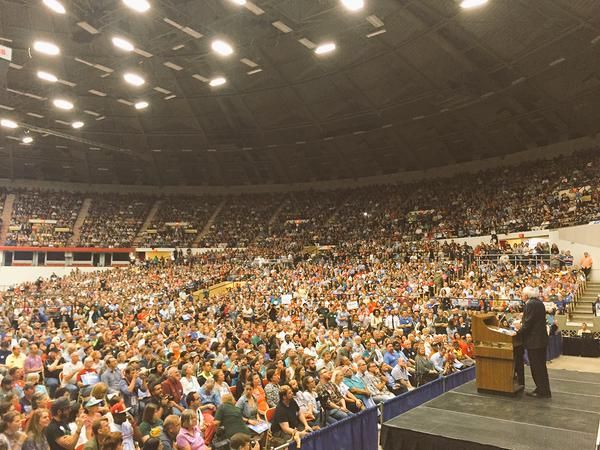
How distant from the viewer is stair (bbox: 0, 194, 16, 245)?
36.7 meters

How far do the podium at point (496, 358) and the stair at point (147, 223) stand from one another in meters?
37.1

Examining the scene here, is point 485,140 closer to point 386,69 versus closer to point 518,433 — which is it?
point 386,69

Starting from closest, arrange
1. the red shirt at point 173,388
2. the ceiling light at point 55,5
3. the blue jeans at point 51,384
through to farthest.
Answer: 1. the red shirt at point 173,388
2. the blue jeans at point 51,384
3. the ceiling light at point 55,5

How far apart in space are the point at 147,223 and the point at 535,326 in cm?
3951

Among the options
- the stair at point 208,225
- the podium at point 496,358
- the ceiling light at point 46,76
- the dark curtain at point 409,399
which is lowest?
the dark curtain at point 409,399

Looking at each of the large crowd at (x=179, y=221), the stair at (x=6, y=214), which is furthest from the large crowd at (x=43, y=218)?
the large crowd at (x=179, y=221)

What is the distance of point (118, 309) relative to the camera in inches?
839

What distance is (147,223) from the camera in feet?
139

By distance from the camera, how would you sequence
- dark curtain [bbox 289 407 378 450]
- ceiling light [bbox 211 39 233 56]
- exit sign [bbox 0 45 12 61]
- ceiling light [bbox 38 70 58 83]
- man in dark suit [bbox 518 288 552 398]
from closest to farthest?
dark curtain [bbox 289 407 378 450]
man in dark suit [bbox 518 288 552 398]
exit sign [bbox 0 45 12 61]
ceiling light [bbox 211 39 233 56]
ceiling light [bbox 38 70 58 83]

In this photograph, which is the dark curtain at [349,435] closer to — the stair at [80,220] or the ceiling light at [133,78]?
the ceiling light at [133,78]

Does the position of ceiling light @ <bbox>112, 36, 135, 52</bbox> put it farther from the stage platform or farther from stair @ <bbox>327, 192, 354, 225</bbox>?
stair @ <bbox>327, 192, 354, 225</bbox>

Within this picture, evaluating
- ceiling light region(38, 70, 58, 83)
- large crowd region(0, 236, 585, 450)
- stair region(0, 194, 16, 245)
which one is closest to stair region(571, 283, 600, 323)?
large crowd region(0, 236, 585, 450)

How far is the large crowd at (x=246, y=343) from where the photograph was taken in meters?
6.33

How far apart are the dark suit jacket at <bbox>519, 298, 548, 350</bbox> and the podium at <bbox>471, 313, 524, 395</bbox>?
0.51 ft
